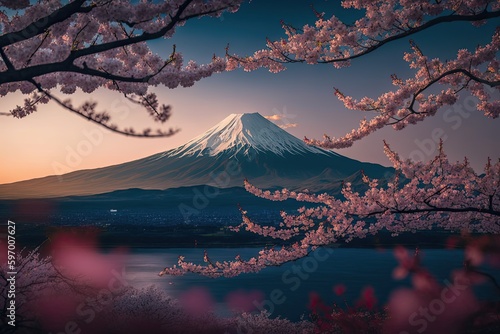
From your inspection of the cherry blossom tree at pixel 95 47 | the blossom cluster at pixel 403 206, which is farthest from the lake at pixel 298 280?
the cherry blossom tree at pixel 95 47

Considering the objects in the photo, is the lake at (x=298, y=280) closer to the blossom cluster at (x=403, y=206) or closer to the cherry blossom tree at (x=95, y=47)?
the blossom cluster at (x=403, y=206)

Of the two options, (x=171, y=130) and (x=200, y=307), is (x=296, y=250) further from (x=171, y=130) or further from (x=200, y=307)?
(x=200, y=307)

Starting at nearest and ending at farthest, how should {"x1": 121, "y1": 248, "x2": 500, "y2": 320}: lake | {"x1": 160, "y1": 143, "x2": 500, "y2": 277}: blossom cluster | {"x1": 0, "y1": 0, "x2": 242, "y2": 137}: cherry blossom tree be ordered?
{"x1": 0, "y1": 0, "x2": 242, "y2": 137}: cherry blossom tree → {"x1": 160, "y1": 143, "x2": 500, "y2": 277}: blossom cluster → {"x1": 121, "y1": 248, "x2": 500, "y2": 320}: lake

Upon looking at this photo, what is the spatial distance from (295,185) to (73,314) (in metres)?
143

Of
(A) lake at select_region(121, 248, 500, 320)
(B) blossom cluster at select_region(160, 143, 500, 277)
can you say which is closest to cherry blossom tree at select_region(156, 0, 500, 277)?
(B) blossom cluster at select_region(160, 143, 500, 277)

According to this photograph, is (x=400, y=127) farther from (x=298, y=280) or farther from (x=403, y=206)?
(x=298, y=280)

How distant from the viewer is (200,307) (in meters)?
12.8

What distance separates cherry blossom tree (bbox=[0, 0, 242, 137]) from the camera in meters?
4.86

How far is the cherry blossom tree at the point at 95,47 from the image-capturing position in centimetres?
486

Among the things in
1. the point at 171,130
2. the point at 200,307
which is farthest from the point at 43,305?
the point at 171,130

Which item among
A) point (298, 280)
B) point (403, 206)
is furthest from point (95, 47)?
point (298, 280)

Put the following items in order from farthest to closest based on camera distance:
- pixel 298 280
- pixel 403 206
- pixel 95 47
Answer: pixel 298 280 < pixel 403 206 < pixel 95 47

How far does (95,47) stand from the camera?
192 inches

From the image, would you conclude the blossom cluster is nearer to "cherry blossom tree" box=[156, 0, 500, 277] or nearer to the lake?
"cherry blossom tree" box=[156, 0, 500, 277]
